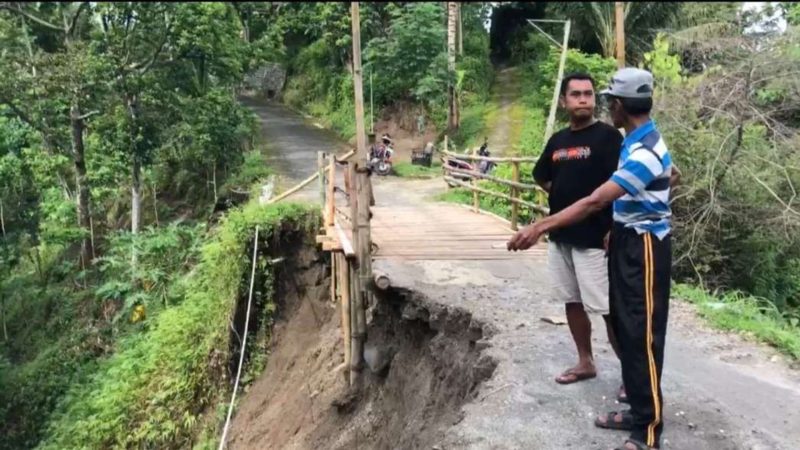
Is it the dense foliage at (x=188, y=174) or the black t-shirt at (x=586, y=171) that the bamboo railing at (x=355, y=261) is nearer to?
the dense foliage at (x=188, y=174)

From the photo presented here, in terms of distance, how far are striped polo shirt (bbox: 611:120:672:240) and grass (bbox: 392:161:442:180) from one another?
46.6 feet

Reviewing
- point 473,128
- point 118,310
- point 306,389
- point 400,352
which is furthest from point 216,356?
point 473,128

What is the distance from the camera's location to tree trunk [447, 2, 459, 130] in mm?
20000

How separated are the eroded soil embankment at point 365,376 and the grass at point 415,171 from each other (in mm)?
7600

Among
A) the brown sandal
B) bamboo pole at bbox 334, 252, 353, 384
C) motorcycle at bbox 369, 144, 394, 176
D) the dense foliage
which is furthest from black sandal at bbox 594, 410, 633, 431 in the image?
motorcycle at bbox 369, 144, 394, 176

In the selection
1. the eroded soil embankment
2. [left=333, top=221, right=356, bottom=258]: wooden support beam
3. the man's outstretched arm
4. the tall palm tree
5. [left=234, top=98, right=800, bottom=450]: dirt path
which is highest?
the tall palm tree

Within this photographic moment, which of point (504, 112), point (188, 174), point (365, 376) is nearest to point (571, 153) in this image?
point (365, 376)

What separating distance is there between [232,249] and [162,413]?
91.7 inches

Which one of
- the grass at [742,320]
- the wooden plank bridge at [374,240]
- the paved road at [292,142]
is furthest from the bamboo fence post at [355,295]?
the paved road at [292,142]

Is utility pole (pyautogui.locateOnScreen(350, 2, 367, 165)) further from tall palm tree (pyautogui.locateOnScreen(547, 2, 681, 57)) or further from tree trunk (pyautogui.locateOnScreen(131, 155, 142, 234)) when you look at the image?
tree trunk (pyautogui.locateOnScreen(131, 155, 142, 234))

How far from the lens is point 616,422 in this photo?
10.7 feet

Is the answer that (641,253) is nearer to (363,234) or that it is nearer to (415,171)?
(363,234)

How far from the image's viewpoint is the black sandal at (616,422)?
3.25 m

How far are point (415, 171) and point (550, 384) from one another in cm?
1397
